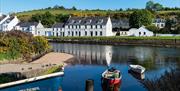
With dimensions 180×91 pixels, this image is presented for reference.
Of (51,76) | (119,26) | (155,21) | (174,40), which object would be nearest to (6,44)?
(51,76)

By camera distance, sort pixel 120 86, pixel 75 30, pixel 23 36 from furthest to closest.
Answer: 1. pixel 75 30
2. pixel 23 36
3. pixel 120 86

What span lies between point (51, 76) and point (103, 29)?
4188 inches

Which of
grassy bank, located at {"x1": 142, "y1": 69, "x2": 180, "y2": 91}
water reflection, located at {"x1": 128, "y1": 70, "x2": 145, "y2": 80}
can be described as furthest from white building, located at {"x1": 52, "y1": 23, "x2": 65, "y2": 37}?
grassy bank, located at {"x1": 142, "y1": 69, "x2": 180, "y2": 91}

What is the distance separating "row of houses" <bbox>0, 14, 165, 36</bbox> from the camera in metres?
125

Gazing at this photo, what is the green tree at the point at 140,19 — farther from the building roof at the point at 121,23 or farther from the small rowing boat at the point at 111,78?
the small rowing boat at the point at 111,78

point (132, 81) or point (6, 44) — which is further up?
point (6, 44)

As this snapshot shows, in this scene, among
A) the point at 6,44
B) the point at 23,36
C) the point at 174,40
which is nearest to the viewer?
the point at 6,44

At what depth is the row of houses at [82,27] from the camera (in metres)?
125

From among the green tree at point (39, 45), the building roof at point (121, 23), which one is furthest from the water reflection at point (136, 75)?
the building roof at point (121, 23)

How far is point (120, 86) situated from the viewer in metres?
34.4

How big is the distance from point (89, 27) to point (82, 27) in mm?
2544

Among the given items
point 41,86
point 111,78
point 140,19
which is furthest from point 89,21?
point 41,86

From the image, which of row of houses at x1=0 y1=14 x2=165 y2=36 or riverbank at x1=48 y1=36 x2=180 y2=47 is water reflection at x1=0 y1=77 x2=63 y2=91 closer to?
riverbank at x1=48 y1=36 x2=180 y2=47

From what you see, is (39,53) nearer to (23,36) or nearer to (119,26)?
(23,36)
